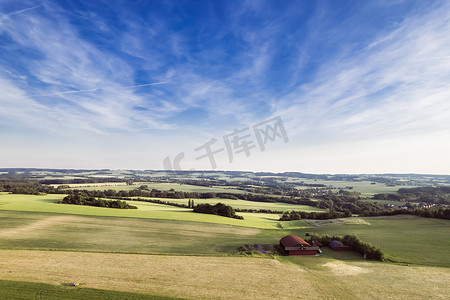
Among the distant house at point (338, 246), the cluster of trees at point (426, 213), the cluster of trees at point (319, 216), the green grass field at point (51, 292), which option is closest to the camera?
the green grass field at point (51, 292)

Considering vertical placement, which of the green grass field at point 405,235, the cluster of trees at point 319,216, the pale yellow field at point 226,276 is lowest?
the cluster of trees at point 319,216

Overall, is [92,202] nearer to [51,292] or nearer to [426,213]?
[51,292]

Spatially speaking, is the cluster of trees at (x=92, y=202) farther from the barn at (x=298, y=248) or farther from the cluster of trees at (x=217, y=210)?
the barn at (x=298, y=248)

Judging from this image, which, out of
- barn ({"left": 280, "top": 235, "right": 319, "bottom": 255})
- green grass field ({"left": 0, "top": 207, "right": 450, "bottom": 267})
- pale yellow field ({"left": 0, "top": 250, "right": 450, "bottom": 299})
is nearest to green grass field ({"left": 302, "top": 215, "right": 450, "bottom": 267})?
green grass field ({"left": 0, "top": 207, "right": 450, "bottom": 267})

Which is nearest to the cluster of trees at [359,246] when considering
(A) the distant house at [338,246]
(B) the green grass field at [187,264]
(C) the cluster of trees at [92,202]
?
(A) the distant house at [338,246]

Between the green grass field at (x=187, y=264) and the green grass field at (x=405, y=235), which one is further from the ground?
the green grass field at (x=187, y=264)

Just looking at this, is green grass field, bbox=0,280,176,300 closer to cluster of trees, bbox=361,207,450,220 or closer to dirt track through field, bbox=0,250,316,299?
dirt track through field, bbox=0,250,316,299

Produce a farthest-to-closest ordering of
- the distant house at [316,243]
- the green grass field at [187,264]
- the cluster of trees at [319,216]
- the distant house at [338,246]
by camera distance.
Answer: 1. the cluster of trees at [319,216]
2. the distant house at [316,243]
3. the distant house at [338,246]
4. the green grass field at [187,264]

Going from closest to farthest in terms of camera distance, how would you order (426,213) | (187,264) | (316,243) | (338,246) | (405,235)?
(187,264)
(338,246)
(316,243)
(405,235)
(426,213)

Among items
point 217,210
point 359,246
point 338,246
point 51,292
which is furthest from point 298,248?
point 217,210

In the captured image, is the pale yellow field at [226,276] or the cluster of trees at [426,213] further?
the cluster of trees at [426,213]
